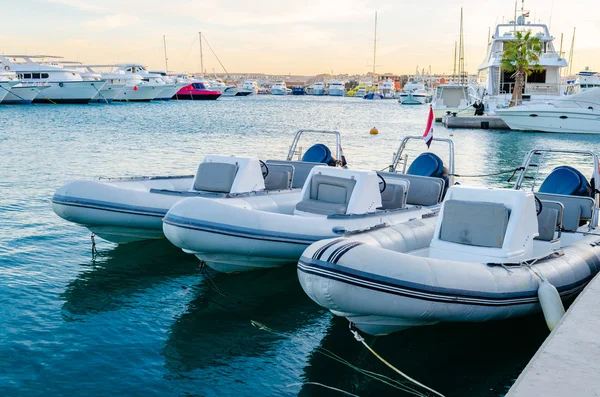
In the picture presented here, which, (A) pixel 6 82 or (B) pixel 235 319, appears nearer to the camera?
(B) pixel 235 319

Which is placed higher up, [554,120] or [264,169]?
[264,169]

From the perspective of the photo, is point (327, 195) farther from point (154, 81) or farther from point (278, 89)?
point (278, 89)

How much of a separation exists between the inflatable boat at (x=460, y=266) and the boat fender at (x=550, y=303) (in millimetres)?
11

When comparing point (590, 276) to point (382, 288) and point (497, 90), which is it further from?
point (497, 90)

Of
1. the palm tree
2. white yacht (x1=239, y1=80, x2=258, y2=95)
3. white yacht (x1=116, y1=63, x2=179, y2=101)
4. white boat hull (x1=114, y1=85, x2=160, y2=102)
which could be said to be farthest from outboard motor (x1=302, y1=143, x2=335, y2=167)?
white yacht (x1=239, y1=80, x2=258, y2=95)

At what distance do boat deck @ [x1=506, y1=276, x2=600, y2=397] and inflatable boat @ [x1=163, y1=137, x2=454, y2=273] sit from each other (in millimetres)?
3154

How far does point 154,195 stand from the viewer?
35.8ft

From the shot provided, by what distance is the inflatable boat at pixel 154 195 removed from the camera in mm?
10602

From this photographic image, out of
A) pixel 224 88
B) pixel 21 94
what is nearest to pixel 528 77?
pixel 21 94

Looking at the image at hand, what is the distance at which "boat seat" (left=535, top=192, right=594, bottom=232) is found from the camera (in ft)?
31.3

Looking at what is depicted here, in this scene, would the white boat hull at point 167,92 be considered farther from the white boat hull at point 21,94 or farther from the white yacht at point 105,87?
the white boat hull at point 21,94

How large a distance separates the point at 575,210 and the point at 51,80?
71.9 metres

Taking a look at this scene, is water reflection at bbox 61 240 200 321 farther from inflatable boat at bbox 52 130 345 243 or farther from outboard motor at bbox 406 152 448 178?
outboard motor at bbox 406 152 448 178

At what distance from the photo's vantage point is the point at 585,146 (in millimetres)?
32000
